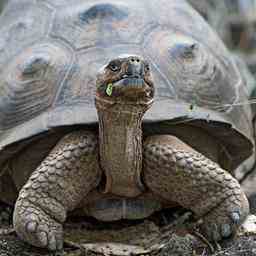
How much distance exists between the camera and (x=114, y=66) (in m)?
3.32

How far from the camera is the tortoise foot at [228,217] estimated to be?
3.63m

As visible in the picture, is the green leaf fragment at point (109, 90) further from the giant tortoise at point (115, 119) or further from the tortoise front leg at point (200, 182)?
the tortoise front leg at point (200, 182)

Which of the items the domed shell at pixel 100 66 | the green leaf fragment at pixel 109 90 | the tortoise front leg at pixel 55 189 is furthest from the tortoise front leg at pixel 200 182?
the green leaf fragment at pixel 109 90

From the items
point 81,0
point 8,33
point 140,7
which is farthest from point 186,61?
point 8,33

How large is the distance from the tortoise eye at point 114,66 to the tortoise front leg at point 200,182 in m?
0.52

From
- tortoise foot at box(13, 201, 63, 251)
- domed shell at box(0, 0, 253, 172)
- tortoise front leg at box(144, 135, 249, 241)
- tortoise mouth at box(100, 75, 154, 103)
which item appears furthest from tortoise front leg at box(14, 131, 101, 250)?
tortoise mouth at box(100, 75, 154, 103)

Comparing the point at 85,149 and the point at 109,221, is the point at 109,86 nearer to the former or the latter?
the point at 85,149

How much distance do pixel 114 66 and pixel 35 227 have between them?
2.77ft

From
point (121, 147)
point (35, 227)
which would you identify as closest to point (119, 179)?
point (121, 147)

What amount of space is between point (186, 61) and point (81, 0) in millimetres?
773

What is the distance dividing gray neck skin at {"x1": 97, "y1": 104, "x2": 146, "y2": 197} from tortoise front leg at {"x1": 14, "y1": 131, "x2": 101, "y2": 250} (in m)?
0.09

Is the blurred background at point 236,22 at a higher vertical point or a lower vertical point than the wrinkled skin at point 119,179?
higher

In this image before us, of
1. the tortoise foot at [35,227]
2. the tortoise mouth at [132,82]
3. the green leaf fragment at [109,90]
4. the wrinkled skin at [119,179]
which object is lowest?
the tortoise foot at [35,227]

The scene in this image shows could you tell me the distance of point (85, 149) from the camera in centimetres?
361
